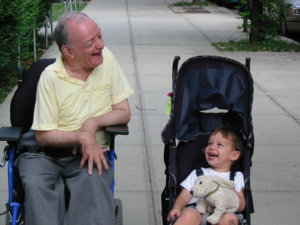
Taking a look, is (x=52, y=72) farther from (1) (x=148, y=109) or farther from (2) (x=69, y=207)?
(1) (x=148, y=109)

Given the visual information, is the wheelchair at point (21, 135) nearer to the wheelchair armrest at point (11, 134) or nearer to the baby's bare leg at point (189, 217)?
the wheelchair armrest at point (11, 134)

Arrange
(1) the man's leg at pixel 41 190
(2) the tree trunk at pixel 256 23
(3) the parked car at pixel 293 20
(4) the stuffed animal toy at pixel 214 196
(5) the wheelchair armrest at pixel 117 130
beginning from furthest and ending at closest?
(3) the parked car at pixel 293 20, (2) the tree trunk at pixel 256 23, (5) the wheelchair armrest at pixel 117 130, (4) the stuffed animal toy at pixel 214 196, (1) the man's leg at pixel 41 190

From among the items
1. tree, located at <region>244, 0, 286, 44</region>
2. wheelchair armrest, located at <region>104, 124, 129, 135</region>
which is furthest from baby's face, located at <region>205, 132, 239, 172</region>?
tree, located at <region>244, 0, 286, 44</region>

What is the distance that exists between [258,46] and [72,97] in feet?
33.7

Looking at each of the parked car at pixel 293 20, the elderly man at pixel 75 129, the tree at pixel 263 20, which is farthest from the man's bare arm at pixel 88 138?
the parked car at pixel 293 20

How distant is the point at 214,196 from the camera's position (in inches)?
169

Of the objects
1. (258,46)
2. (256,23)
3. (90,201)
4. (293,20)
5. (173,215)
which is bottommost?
(258,46)

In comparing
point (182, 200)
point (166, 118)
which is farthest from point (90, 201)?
point (166, 118)

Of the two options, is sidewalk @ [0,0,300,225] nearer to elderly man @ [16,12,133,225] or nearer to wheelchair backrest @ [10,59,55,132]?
wheelchair backrest @ [10,59,55,132]

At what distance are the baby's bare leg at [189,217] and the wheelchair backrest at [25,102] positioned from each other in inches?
51.2

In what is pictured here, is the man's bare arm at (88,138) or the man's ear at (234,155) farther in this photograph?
the man's ear at (234,155)

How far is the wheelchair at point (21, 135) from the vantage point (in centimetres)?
443

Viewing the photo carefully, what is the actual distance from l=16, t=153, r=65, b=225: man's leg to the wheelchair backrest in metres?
0.41

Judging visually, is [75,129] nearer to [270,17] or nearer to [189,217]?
[189,217]
